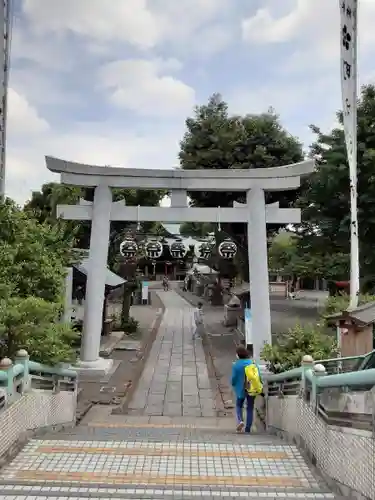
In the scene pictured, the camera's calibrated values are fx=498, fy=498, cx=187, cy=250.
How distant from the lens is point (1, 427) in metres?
5.54

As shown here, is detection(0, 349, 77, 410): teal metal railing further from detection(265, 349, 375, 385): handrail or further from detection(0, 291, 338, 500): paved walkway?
detection(265, 349, 375, 385): handrail

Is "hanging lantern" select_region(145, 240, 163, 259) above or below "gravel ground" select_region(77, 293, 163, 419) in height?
above

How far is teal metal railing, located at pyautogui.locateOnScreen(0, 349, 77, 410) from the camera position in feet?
20.0

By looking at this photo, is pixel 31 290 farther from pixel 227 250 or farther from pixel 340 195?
pixel 340 195

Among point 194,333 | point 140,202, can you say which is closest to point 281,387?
point 194,333

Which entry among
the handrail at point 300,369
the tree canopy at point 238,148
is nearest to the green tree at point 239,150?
the tree canopy at point 238,148

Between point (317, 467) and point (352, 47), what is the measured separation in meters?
10.8

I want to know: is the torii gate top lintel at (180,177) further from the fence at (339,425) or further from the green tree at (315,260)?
the fence at (339,425)

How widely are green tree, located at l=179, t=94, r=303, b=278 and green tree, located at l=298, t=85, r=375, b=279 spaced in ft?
10.2

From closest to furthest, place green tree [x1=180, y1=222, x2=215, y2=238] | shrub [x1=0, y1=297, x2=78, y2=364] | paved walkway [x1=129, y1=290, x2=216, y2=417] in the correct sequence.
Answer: shrub [x1=0, y1=297, x2=78, y2=364]
paved walkway [x1=129, y1=290, x2=216, y2=417]
green tree [x1=180, y1=222, x2=215, y2=238]

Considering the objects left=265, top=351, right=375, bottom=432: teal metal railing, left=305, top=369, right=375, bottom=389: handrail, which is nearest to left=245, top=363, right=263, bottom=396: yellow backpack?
left=265, top=351, right=375, bottom=432: teal metal railing

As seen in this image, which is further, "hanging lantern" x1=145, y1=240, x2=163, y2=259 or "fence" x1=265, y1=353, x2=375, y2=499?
"hanging lantern" x1=145, y1=240, x2=163, y2=259

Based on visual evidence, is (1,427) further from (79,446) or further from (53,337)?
(53,337)

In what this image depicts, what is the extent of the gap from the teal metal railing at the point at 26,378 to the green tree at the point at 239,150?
1584 cm
